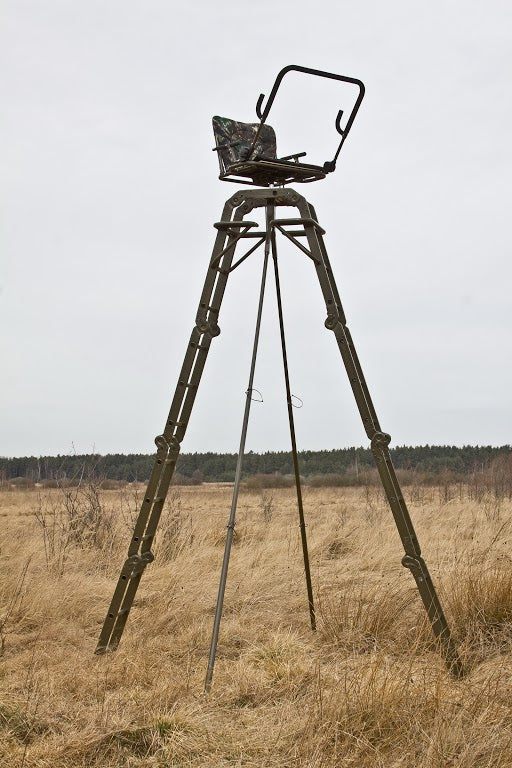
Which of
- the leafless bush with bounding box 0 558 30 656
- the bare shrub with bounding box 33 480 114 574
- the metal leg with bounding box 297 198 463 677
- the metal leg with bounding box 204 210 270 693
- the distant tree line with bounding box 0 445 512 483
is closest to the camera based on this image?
the metal leg with bounding box 204 210 270 693

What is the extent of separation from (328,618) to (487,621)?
0.94 m

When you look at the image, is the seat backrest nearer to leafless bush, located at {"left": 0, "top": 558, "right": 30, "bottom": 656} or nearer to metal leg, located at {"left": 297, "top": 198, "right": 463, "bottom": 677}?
metal leg, located at {"left": 297, "top": 198, "right": 463, "bottom": 677}

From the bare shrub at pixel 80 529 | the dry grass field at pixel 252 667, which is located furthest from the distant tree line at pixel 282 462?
the dry grass field at pixel 252 667

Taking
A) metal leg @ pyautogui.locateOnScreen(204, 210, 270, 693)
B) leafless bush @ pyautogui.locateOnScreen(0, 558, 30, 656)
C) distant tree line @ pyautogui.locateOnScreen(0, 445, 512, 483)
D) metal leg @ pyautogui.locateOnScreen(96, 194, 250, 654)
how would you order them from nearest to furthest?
1. metal leg @ pyautogui.locateOnScreen(204, 210, 270, 693)
2. metal leg @ pyautogui.locateOnScreen(96, 194, 250, 654)
3. leafless bush @ pyautogui.locateOnScreen(0, 558, 30, 656)
4. distant tree line @ pyautogui.locateOnScreen(0, 445, 512, 483)

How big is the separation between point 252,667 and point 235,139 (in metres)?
2.95

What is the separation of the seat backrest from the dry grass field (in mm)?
2685

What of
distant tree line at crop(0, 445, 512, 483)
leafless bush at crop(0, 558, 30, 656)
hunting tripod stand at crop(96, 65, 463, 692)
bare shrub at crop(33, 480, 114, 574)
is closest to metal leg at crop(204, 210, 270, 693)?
hunting tripod stand at crop(96, 65, 463, 692)

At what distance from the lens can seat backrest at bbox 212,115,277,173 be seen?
489cm

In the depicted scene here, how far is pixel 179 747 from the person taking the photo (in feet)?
10.8

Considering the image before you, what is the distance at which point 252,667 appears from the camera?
14.4 feet

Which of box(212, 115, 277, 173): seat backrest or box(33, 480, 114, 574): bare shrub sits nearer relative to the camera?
box(212, 115, 277, 173): seat backrest

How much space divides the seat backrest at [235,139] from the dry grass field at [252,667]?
106 inches

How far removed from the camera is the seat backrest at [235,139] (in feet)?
16.1

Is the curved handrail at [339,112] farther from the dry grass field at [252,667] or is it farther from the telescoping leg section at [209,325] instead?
the dry grass field at [252,667]
